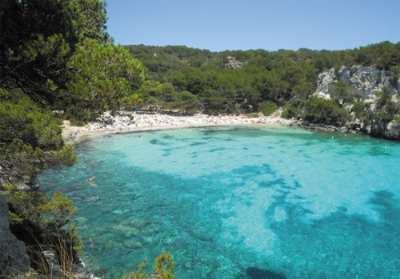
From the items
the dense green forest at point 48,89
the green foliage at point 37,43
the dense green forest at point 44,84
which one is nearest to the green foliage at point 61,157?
the dense green forest at point 48,89

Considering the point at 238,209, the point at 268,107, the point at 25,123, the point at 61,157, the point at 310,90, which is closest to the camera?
the point at 25,123

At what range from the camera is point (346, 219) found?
1705cm

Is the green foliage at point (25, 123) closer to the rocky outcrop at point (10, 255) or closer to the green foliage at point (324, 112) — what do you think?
the rocky outcrop at point (10, 255)

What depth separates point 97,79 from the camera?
8.09 metres

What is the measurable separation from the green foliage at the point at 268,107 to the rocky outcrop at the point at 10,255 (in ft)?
189

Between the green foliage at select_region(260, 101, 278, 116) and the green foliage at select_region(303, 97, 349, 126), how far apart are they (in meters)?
9.47

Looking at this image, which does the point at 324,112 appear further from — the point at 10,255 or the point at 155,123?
the point at 10,255

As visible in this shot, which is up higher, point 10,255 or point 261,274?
point 10,255

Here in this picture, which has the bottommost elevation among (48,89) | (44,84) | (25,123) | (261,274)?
(261,274)

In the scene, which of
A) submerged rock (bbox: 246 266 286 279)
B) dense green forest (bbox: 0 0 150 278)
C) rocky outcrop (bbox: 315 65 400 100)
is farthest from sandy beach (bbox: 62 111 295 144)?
submerged rock (bbox: 246 266 286 279)

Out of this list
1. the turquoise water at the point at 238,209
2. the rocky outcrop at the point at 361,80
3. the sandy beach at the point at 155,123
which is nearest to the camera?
the turquoise water at the point at 238,209

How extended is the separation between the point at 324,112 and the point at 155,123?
23.6m

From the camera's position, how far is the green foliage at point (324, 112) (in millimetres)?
49594

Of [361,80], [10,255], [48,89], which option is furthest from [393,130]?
[10,255]
